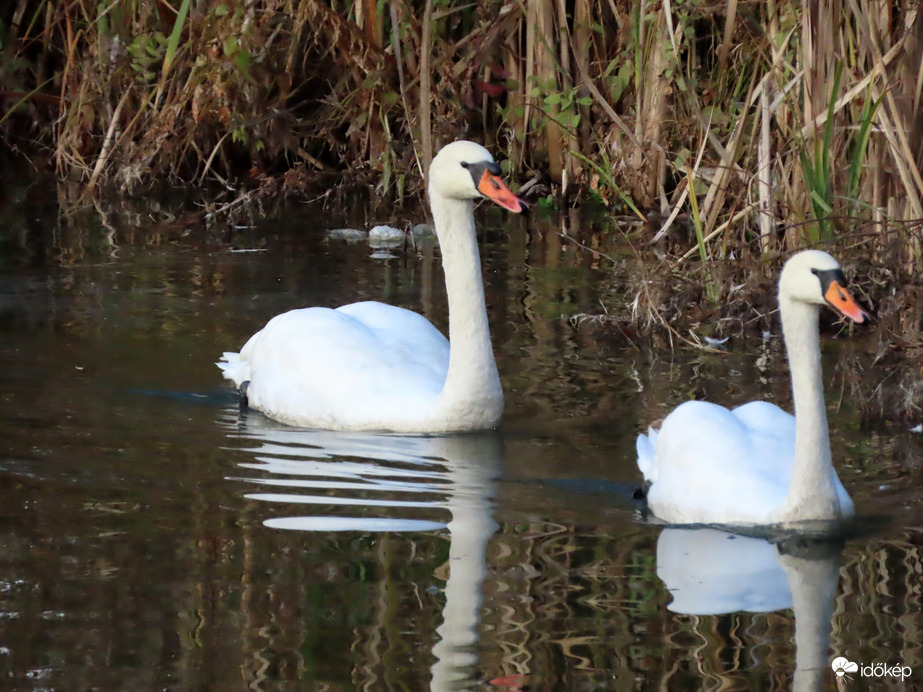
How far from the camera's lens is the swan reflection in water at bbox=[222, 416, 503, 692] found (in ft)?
15.3

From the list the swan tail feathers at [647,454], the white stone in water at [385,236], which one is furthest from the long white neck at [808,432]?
the white stone in water at [385,236]

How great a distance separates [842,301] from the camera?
196 inches

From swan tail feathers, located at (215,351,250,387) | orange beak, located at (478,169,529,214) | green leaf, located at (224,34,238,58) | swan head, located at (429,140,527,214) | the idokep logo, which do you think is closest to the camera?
the idokep logo

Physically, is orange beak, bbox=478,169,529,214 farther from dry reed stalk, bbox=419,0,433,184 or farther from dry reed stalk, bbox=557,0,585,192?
dry reed stalk, bbox=557,0,585,192

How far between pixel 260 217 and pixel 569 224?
2114 millimetres

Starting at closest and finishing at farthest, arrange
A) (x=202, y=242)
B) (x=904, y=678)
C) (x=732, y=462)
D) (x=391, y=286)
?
(x=904, y=678) → (x=732, y=462) → (x=391, y=286) → (x=202, y=242)

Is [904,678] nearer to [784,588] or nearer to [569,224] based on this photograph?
[784,588]

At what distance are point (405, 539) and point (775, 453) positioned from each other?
4.28 ft

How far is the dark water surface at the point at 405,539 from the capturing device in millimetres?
4086

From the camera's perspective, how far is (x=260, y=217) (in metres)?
11.3

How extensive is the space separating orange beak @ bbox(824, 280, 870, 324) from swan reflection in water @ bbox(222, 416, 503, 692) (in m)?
1.27

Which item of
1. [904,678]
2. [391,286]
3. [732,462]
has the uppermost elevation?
[391,286]

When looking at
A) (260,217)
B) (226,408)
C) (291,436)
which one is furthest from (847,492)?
(260,217)

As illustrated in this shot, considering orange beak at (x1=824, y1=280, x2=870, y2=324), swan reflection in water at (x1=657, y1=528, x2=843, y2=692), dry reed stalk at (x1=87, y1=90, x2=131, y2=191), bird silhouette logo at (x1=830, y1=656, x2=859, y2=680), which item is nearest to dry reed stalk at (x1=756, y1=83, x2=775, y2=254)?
orange beak at (x1=824, y1=280, x2=870, y2=324)
